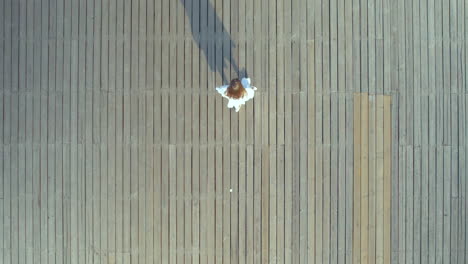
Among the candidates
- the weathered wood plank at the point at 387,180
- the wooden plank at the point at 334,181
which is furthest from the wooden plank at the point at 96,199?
the weathered wood plank at the point at 387,180

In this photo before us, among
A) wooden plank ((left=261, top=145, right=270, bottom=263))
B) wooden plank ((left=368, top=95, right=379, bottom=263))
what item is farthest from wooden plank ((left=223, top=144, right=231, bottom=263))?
wooden plank ((left=368, top=95, right=379, bottom=263))

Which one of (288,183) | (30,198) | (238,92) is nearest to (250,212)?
(288,183)

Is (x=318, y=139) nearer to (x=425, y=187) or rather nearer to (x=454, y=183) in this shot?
(x=425, y=187)

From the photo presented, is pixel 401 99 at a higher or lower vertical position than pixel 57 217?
higher

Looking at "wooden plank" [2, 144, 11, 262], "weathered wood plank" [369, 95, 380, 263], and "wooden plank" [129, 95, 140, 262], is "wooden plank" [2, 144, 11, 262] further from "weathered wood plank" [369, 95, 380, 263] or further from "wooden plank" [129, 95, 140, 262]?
"weathered wood plank" [369, 95, 380, 263]

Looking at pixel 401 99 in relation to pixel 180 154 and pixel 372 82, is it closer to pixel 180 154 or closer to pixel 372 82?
pixel 372 82

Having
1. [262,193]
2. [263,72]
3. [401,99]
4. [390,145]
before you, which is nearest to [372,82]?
[401,99]
